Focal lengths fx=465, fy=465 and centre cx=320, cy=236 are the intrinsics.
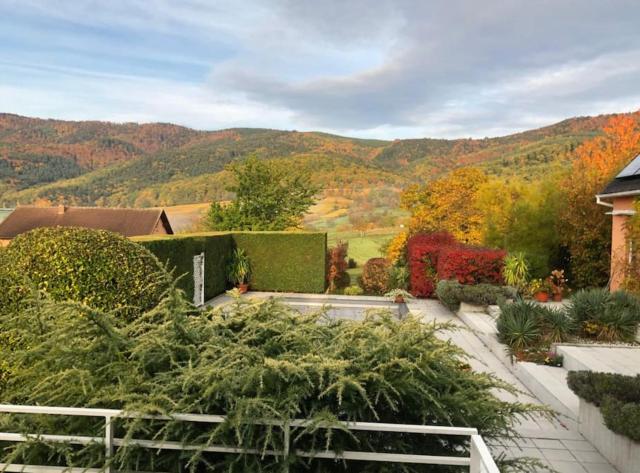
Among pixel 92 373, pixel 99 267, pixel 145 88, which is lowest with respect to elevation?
pixel 92 373

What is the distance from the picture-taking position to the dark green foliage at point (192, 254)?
36.0ft

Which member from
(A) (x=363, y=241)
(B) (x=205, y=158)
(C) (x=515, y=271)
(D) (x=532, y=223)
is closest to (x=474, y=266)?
(C) (x=515, y=271)

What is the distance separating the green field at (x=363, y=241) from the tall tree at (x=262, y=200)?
11.2 feet

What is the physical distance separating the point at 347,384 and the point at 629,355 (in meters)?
6.45

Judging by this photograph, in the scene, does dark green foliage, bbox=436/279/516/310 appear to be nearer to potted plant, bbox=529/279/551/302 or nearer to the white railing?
potted plant, bbox=529/279/551/302

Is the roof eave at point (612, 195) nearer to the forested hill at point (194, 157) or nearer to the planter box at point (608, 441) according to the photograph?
the planter box at point (608, 441)

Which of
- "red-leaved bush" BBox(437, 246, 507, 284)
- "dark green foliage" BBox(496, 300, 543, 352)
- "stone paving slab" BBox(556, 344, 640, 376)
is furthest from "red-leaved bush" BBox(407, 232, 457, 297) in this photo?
"stone paving slab" BBox(556, 344, 640, 376)

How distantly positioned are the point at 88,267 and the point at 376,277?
1470cm

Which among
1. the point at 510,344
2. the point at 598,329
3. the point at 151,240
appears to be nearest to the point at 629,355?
→ the point at 598,329

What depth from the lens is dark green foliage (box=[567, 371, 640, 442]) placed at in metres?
3.86

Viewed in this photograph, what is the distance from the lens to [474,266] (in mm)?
12820

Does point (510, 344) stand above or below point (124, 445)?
below

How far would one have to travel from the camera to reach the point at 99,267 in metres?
4.23

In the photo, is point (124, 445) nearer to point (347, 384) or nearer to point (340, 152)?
point (347, 384)
